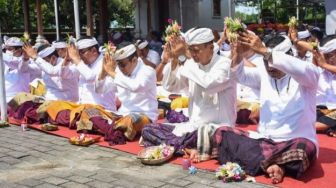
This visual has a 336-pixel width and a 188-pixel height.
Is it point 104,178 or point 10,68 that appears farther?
point 10,68

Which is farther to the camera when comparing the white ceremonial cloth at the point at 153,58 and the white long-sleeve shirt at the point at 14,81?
the white ceremonial cloth at the point at 153,58

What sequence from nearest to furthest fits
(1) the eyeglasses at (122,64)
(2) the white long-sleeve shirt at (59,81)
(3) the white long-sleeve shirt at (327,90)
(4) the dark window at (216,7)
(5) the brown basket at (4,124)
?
(1) the eyeglasses at (122,64), (3) the white long-sleeve shirt at (327,90), (2) the white long-sleeve shirt at (59,81), (5) the brown basket at (4,124), (4) the dark window at (216,7)

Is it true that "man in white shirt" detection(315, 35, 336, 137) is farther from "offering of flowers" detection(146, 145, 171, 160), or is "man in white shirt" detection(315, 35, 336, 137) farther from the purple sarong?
"offering of flowers" detection(146, 145, 171, 160)

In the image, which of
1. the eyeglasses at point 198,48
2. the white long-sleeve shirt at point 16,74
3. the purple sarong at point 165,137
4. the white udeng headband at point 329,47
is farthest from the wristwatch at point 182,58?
the white long-sleeve shirt at point 16,74

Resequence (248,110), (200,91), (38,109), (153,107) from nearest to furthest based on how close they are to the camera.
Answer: (200,91), (153,107), (248,110), (38,109)

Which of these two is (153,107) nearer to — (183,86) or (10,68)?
(183,86)

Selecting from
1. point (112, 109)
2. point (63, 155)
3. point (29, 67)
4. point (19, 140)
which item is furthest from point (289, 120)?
point (29, 67)

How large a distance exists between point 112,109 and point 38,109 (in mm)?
1230

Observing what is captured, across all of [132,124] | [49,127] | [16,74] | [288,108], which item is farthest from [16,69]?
[288,108]

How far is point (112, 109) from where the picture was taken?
6688 mm

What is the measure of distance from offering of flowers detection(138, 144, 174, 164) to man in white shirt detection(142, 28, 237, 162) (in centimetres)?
13

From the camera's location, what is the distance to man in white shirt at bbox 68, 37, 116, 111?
6.42 m

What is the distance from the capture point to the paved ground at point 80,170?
429 cm

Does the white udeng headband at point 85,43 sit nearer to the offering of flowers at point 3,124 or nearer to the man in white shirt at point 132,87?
the man in white shirt at point 132,87
